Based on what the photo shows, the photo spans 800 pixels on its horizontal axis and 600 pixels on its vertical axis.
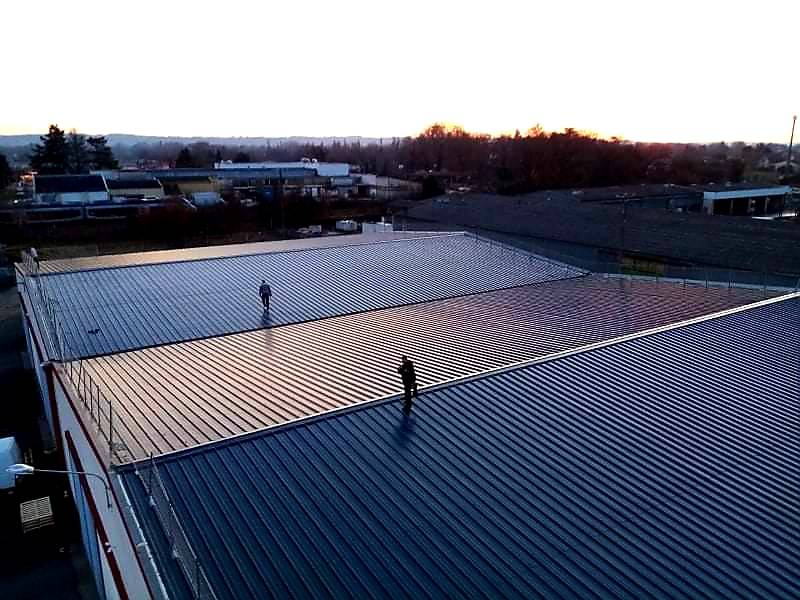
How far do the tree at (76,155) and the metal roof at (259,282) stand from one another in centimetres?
6949

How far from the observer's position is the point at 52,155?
77.1 m

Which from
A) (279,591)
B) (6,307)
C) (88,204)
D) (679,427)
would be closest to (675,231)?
(679,427)

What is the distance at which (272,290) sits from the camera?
18.3 meters

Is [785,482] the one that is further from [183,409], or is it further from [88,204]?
[88,204]

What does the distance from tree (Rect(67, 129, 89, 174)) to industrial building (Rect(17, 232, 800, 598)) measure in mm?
74398

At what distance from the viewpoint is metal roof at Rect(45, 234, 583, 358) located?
15.3 metres

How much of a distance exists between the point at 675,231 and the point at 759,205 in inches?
1144

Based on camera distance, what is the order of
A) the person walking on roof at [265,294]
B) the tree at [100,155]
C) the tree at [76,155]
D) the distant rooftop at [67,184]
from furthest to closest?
the tree at [100,155], the tree at [76,155], the distant rooftop at [67,184], the person walking on roof at [265,294]

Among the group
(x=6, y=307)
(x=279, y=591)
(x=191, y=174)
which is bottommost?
(x=6, y=307)

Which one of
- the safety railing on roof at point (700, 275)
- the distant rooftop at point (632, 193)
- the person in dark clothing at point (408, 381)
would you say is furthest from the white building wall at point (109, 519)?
the distant rooftop at point (632, 193)

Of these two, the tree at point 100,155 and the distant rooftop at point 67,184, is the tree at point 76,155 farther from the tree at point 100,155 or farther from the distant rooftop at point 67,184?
the distant rooftop at point 67,184

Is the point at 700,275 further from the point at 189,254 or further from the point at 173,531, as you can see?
the point at 173,531

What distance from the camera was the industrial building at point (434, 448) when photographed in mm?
6598

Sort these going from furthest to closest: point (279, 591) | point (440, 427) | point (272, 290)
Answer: point (272, 290) → point (440, 427) → point (279, 591)
